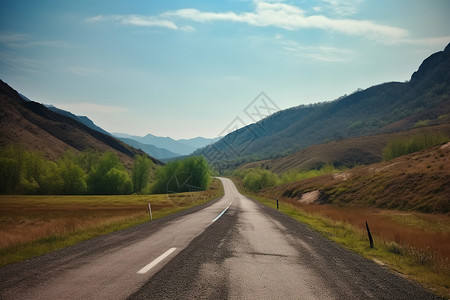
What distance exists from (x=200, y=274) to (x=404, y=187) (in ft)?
122

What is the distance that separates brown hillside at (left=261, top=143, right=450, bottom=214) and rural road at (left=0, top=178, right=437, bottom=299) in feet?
85.5

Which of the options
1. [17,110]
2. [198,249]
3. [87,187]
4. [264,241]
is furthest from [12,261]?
[17,110]

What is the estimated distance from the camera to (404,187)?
3506 cm

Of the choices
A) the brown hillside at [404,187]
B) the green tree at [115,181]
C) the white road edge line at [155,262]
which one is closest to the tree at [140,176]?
the green tree at [115,181]

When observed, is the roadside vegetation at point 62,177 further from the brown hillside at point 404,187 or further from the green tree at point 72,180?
the brown hillside at point 404,187

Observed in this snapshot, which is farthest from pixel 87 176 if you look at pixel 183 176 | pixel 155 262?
pixel 155 262

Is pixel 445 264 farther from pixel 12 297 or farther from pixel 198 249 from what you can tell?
pixel 12 297

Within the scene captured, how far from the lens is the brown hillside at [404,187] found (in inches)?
1168

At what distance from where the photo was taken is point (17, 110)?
190 meters

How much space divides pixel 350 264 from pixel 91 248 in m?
7.83

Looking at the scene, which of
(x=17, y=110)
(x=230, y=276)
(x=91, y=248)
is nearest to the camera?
(x=230, y=276)

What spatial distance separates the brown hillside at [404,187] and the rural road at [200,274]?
26.1m

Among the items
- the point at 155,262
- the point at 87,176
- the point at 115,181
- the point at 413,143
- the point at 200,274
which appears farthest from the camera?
the point at 87,176

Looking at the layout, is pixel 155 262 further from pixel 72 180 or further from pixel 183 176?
pixel 72 180
